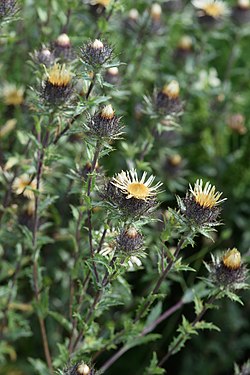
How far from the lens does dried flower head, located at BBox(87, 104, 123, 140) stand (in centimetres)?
179

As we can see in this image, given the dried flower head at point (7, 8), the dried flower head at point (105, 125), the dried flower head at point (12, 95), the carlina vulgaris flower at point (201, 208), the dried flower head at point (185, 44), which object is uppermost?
the dried flower head at point (185, 44)

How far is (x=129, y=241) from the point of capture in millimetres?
1726

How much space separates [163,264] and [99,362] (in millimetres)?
1412

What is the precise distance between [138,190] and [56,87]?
0.47m

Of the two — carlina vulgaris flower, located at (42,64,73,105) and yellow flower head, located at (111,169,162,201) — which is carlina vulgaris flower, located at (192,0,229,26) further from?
yellow flower head, located at (111,169,162,201)

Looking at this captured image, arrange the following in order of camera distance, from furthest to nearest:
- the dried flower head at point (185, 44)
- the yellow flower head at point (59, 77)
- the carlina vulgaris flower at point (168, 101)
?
the dried flower head at point (185, 44), the carlina vulgaris flower at point (168, 101), the yellow flower head at point (59, 77)

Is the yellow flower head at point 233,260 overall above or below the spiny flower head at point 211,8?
below

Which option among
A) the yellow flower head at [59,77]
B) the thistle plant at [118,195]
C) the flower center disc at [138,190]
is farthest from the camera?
the yellow flower head at [59,77]

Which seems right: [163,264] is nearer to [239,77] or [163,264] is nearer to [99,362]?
[99,362]

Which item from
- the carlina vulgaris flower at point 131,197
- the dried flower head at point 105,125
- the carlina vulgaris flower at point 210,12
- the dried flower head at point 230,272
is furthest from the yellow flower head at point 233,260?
the carlina vulgaris flower at point 210,12

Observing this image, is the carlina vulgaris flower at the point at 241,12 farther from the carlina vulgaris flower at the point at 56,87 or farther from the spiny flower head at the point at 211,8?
the carlina vulgaris flower at the point at 56,87

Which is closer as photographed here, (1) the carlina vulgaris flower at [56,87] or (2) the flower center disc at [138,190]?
(2) the flower center disc at [138,190]

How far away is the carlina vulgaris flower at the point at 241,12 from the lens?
11.2 ft

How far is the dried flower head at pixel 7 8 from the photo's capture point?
2053 millimetres
